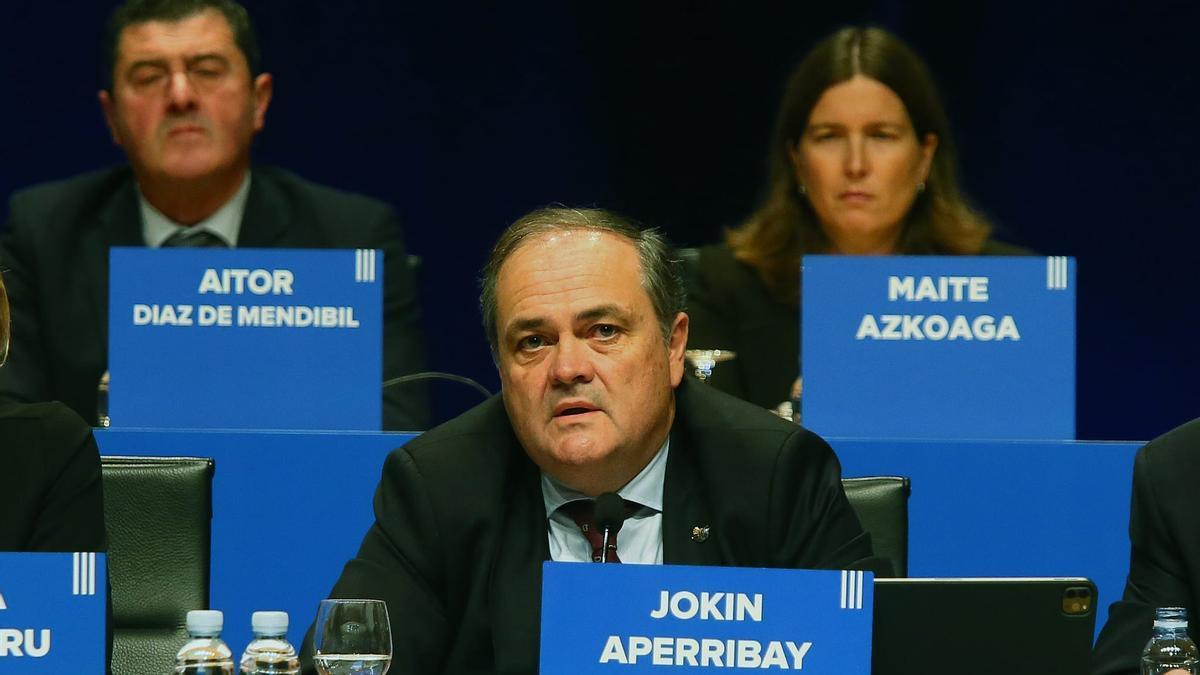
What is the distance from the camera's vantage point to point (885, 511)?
2.74 metres

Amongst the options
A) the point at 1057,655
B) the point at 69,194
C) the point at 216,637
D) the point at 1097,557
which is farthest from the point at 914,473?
the point at 69,194

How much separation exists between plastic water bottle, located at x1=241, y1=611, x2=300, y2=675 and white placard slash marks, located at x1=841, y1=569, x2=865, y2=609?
59 cm

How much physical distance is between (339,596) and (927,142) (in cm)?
207

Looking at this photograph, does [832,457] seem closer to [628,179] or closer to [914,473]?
[914,473]

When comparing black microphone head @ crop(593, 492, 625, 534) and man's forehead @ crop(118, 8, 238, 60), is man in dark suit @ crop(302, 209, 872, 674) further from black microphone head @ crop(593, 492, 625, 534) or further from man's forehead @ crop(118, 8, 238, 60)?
man's forehead @ crop(118, 8, 238, 60)

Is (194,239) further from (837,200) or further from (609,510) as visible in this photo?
(609,510)

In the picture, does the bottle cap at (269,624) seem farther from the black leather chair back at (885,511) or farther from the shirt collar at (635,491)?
the black leather chair back at (885,511)

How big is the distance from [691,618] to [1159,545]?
931 millimetres

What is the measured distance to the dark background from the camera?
18.8 ft

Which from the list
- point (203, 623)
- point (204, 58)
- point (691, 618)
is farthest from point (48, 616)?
point (204, 58)

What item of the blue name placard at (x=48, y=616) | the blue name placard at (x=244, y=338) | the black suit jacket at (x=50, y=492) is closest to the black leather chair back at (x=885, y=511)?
the blue name placard at (x=244, y=338)

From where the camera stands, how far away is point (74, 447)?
269 centimetres

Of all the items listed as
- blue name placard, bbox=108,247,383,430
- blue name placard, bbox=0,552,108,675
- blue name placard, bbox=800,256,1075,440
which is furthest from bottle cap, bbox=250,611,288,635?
blue name placard, bbox=800,256,1075,440

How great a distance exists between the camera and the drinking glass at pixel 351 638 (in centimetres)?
206
